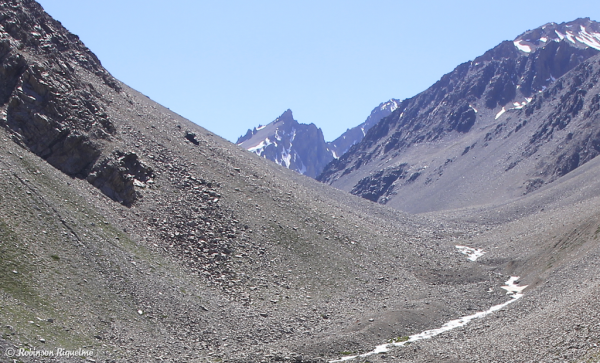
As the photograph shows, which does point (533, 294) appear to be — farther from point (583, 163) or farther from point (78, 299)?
point (583, 163)

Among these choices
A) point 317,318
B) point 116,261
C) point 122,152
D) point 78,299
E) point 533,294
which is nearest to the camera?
point 78,299

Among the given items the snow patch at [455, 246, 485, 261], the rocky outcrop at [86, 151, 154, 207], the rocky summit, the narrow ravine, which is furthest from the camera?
the snow patch at [455, 246, 485, 261]

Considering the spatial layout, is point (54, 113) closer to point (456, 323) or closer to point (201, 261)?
point (201, 261)

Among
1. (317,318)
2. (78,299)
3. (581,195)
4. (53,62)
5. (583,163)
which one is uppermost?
(583,163)

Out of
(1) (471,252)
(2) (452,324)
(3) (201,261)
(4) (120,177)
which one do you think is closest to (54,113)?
(4) (120,177)

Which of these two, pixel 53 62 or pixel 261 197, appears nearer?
pixel 53 62

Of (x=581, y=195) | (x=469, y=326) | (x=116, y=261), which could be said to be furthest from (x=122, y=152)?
(x=581, y=195)

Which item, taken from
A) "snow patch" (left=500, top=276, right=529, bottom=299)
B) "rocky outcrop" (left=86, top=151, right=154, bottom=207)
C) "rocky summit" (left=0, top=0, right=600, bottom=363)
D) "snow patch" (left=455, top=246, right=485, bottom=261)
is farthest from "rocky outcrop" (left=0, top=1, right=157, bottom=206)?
"snow patch" (left=455, top=246, right=485, bottom=261)

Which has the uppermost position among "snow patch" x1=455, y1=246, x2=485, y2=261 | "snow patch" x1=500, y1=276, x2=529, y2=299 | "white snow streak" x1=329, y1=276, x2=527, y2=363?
"snow patch" x1=455, y1=246, x2=485, y2=261

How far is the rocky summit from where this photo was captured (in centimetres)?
3784

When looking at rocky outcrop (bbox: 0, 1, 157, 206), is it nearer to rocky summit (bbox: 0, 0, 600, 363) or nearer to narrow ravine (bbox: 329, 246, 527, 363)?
rocky summit (bbox: 0, 0, 600, 363)

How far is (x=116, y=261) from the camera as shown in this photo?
4559 cm

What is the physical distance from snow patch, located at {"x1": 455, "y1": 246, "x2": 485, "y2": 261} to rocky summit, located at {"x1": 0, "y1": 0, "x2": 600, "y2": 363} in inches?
35.6

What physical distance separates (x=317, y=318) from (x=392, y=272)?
64.3 ft
